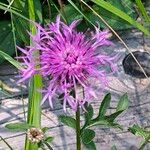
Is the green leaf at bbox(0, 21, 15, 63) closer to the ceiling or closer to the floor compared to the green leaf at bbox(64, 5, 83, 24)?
closer to the floor

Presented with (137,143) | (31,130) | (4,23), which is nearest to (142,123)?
(137,143)

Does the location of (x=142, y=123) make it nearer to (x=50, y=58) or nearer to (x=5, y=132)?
(x=5, y=132)

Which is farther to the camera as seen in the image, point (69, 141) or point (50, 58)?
point (69, 141)

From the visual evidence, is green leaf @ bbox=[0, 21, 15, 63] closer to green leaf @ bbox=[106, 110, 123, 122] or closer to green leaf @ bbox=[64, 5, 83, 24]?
green leaf @ bbox=[64, 5, 83, 24]

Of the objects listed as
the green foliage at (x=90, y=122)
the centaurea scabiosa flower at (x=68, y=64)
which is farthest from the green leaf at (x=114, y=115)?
the centaurea scabiosa flower at (x=68, y=64)

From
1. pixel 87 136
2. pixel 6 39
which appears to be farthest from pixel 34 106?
pixel 6 39

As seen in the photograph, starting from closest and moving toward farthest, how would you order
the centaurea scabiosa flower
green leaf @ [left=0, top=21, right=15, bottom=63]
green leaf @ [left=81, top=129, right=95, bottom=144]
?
the centaurea scabiosa flower, green leaf @ [left=81, top=129, right=95, bottom=144], green leaf @ [left=0, top=21, right=15, bottom=63]

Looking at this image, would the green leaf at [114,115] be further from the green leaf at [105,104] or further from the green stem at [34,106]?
the green stem at [34,106]

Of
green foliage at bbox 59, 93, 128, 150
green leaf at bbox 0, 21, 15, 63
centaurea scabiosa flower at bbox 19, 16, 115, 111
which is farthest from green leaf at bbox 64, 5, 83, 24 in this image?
centaurea scabiosa flower at bbox 19, 16, 115, 111
